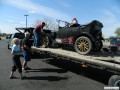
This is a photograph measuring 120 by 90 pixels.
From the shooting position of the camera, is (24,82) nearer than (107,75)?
Yes

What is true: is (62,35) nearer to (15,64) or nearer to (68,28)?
(68,28)

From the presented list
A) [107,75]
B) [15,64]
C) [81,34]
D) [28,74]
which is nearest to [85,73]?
[107,75]

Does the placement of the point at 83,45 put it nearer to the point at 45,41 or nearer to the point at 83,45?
the point at 83,45

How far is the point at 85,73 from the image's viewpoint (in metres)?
8.80

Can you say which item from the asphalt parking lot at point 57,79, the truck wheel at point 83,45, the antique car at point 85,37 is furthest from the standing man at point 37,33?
the truck wheel at point 83,45

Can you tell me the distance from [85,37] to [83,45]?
33cm

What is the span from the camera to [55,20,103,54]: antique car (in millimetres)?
8164

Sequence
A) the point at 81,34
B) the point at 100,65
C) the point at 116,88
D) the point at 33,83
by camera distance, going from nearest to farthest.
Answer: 1. the point at 116,88
2. the point at 100,65
3. the point at 33,83
4. the point at 81,34

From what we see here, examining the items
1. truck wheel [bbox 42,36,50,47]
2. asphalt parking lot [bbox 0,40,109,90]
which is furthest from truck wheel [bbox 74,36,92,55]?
truck wheel [bbox 42,36,50,47]

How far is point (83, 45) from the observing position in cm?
827

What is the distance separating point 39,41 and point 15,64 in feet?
12.0

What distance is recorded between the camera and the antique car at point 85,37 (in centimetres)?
816

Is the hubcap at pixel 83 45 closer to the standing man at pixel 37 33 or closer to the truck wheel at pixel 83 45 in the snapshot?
the truck wheel at pixel 83 45

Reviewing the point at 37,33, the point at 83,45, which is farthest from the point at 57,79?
the point at 37,33
